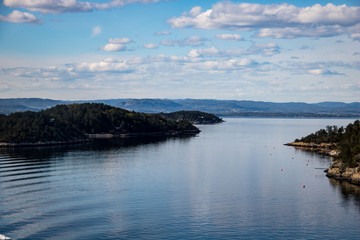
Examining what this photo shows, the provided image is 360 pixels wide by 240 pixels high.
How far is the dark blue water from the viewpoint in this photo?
44.7 m

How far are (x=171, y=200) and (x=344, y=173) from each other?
1552 inches

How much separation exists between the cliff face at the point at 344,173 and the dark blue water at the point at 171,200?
227cm

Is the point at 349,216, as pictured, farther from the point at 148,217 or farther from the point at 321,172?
the point at 321,172

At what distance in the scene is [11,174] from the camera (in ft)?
245

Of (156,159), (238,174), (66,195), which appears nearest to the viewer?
(66,195)

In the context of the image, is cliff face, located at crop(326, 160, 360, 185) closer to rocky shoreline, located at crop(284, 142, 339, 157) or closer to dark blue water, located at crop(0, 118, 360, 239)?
dark blue water, located at crop(0, 118, 360, 239)

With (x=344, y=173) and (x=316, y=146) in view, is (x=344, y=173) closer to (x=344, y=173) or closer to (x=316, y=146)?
(x=344, y=173)

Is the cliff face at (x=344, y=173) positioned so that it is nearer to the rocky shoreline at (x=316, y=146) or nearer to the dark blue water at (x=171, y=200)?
the dark blue water at (x=171, y=200)

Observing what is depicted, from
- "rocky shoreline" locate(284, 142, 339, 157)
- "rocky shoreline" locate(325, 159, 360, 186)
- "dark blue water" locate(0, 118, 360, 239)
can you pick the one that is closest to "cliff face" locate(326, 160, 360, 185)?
"rocky shoreline" locate(325, 159, 360, 186)

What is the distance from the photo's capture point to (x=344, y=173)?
79.2 m

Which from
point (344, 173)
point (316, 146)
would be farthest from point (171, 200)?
point (316, 146)

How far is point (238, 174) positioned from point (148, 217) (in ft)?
120

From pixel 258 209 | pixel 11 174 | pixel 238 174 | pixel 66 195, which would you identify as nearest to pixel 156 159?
pixel 238 174

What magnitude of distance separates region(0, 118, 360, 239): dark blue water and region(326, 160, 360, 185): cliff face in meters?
2.27
